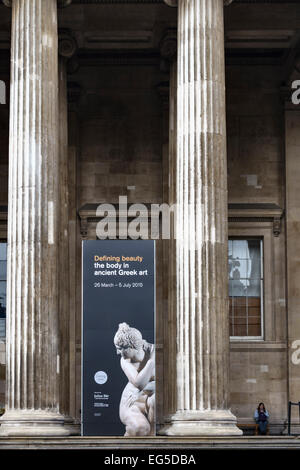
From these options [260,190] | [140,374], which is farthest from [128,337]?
[260,190]

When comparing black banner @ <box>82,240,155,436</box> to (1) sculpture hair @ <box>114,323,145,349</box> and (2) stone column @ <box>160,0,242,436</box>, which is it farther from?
(2) stone column @ <box>160,0,242,436</box>

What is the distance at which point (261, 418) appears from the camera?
45.8 metres

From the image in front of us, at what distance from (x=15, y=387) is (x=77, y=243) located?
1294 cm

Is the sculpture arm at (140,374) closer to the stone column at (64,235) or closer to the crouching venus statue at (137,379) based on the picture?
the crouching venus statue at (137,379)

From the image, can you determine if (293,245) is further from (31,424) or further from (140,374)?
(31,424)

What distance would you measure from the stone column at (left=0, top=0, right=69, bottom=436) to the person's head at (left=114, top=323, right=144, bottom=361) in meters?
1.98

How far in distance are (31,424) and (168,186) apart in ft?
50.4

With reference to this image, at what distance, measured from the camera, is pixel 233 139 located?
1921 inches

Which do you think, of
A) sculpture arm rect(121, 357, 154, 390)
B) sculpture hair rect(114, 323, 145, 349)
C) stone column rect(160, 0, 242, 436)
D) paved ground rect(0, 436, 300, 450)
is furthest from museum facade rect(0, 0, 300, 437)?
paved ground rect(0, 436, 300, 450)

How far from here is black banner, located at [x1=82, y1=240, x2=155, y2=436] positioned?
37500 mm

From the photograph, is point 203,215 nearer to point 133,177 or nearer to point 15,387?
point 15,387

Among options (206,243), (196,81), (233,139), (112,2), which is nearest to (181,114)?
(196,81)

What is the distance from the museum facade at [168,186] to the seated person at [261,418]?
72 centimetres

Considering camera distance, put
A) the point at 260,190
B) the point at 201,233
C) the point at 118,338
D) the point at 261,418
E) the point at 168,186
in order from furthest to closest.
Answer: the point at 260,190 → the point at 168,186 → the point at 261,418 → the point at 118,338 → the point at 201,233
